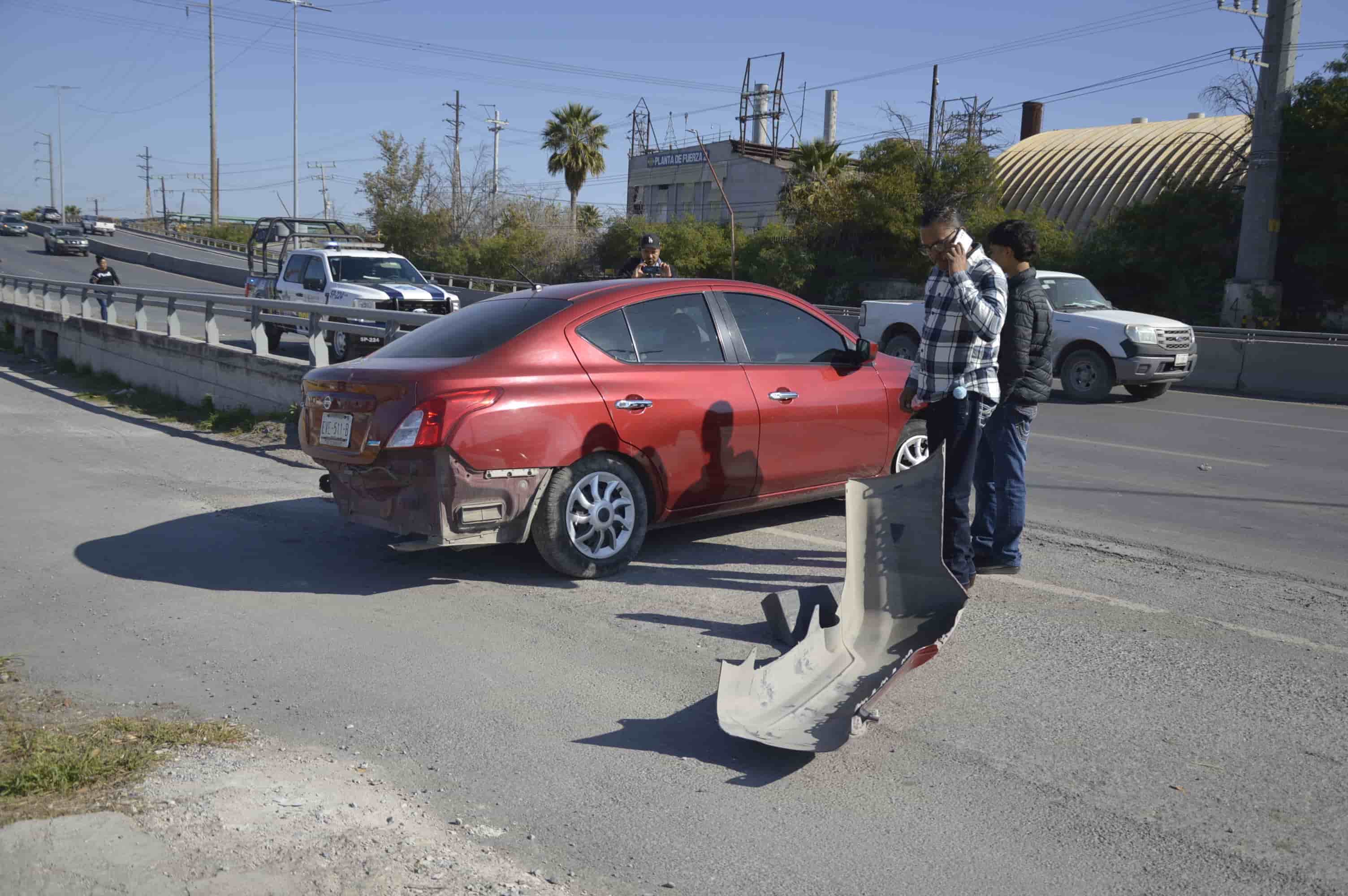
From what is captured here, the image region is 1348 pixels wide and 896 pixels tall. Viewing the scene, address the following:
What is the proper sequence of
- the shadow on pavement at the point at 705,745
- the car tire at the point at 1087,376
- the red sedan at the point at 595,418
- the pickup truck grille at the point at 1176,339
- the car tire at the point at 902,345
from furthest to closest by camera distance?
1. the car tire at the point at 902,345
2. the car tire at the point at 1087,376
3. the pickup truck grille at the point at 1176,339
4. the red sedan at the point at 595,418
5. the shadow on pavement at the point at 705,745

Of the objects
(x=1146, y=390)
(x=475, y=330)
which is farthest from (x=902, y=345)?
(x=475, y=330)

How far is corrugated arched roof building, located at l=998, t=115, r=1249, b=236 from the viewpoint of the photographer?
3706cm

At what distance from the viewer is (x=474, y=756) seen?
12.7 feet

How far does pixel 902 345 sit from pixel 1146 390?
3.81 m

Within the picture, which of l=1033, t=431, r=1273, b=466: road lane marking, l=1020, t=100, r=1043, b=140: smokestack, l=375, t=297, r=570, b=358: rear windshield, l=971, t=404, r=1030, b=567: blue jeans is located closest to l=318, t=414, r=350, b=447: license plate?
l=375, t=297, r=570, b=358: rear windshield

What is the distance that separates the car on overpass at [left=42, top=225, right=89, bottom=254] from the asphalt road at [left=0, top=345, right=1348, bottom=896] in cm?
6238

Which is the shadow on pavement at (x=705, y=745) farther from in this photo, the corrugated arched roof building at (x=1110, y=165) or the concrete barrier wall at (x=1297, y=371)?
the corrugated arched roof building at (x=1110, y=165)

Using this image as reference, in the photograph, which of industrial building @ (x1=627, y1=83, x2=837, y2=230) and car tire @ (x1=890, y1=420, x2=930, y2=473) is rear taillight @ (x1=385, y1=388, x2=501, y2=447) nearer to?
car tire @ (x1=890, y1=420, x2=930, y2=473)

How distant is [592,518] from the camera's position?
5984 mm

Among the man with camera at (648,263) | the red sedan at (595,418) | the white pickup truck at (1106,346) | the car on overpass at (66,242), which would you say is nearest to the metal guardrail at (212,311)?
the red sedan at (595,418)

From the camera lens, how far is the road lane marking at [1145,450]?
35.6 ft

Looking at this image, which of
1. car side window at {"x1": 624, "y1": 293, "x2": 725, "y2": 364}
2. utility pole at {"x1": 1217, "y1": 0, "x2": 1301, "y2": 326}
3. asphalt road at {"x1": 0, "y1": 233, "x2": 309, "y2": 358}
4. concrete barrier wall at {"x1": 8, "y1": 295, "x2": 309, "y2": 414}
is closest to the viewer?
car side window at {"x1": 624, "y1": 293, "x2": 725, "y2": 364}

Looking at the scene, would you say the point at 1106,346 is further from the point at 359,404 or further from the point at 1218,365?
the point at 359,404

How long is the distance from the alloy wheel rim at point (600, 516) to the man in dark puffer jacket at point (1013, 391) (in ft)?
6.44
